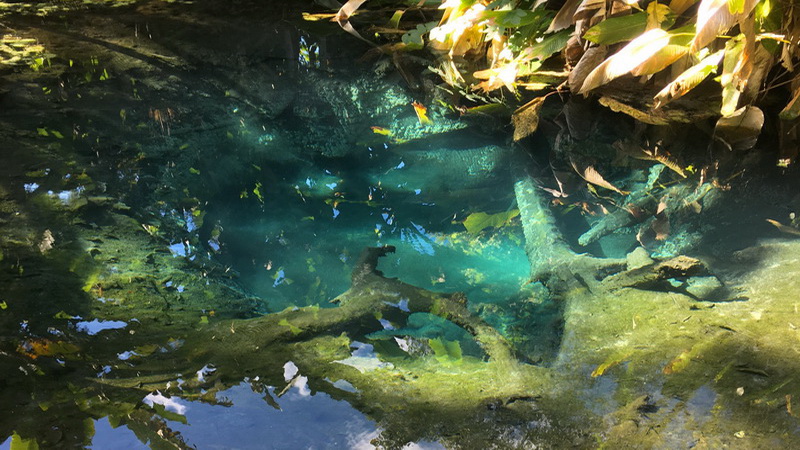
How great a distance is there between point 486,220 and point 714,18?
1.02 metres

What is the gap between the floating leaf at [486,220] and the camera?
208cm

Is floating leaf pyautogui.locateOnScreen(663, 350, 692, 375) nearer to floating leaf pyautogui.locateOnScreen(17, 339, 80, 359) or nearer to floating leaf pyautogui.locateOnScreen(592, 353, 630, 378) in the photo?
floating leaf pyautogui.locateOnScreen(592, 353, 630, 378)

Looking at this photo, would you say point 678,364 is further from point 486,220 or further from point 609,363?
point 486,220

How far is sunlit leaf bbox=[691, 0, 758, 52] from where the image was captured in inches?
55.4

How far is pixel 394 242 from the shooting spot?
1.99 m

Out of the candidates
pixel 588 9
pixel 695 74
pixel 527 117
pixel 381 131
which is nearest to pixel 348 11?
pixel 381 131

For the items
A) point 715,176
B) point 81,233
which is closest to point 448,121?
point 715,176

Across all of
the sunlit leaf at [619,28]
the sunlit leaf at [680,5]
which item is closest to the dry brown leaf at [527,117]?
the sunlit leaf at [619,28]

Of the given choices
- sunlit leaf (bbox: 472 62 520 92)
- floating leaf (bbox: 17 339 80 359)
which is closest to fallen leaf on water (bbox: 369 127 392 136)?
sunlit leaf (bbox: 472 62 520 92)

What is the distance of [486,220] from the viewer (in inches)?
85.4

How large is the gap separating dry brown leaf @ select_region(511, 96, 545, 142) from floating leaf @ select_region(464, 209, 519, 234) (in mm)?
328

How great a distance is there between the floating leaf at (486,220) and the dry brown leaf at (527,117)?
33 cm

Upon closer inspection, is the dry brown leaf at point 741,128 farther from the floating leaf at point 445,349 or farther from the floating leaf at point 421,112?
the floating leaf at point 421,112

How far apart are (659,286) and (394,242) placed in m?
0.87
